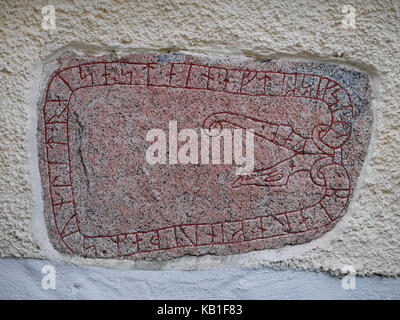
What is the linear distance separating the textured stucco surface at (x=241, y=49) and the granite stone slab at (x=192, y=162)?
50mm

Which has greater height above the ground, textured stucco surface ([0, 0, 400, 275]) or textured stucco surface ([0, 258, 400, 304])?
textured stucco surface ([0, 0, 400, 275])

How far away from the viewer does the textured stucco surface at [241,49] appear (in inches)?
60.6

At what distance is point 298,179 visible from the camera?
5.16ft

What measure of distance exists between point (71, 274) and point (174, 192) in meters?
0.45

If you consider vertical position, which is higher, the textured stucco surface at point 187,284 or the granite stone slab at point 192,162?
the granite stone slab at point 192,162

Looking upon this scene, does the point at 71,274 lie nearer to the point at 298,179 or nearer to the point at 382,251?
the point at 298,179

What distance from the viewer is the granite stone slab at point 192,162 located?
1551 millimetres

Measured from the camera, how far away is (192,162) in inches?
61.7

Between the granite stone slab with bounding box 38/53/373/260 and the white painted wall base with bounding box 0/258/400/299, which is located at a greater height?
the granite stone slab with bounding box 38/53/373/260

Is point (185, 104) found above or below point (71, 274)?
above

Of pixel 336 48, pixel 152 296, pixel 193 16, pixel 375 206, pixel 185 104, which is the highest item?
pixel 193 16

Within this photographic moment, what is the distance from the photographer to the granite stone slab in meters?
1.55

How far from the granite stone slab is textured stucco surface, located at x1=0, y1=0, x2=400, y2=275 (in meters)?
0.05

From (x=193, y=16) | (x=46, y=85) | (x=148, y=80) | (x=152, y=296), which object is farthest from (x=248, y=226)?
(x=46, y=85)
